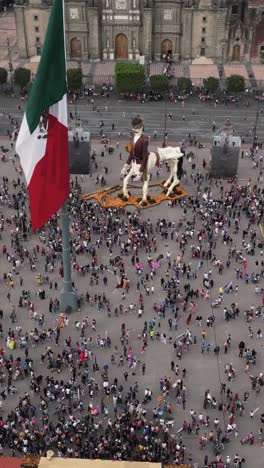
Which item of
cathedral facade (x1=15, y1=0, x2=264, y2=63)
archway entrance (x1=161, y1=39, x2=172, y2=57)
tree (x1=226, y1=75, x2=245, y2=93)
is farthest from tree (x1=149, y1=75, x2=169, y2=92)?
archway entrance (x1=161, y1=39, x2=172, y2=57)

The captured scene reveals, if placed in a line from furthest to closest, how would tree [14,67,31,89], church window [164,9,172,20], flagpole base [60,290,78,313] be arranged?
church window [164,9,172,20], tree [14,67,31,89], flagpole base [60,290,78,313]

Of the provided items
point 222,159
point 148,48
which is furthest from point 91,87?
point 222,159

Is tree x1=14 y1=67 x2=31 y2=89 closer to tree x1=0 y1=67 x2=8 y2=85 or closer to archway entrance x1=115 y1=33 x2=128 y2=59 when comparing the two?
tree x1=0 y1=67 x2=8 y2=85

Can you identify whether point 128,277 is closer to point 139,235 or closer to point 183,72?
point 139,235

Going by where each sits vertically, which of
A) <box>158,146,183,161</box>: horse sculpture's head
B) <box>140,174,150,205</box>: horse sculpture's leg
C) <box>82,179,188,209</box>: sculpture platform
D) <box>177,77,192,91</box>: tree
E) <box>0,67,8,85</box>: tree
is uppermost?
<box>0,67,8,85</box>: tree

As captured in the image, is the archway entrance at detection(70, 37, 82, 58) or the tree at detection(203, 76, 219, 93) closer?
the tree at detection(203, 76, 219, 93)

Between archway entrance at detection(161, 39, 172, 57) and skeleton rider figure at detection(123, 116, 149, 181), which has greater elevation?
archway entrance at detection(161, 39, 172, 57)

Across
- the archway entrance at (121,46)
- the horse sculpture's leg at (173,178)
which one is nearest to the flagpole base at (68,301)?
the horse sculpture's leg at (173,178)
